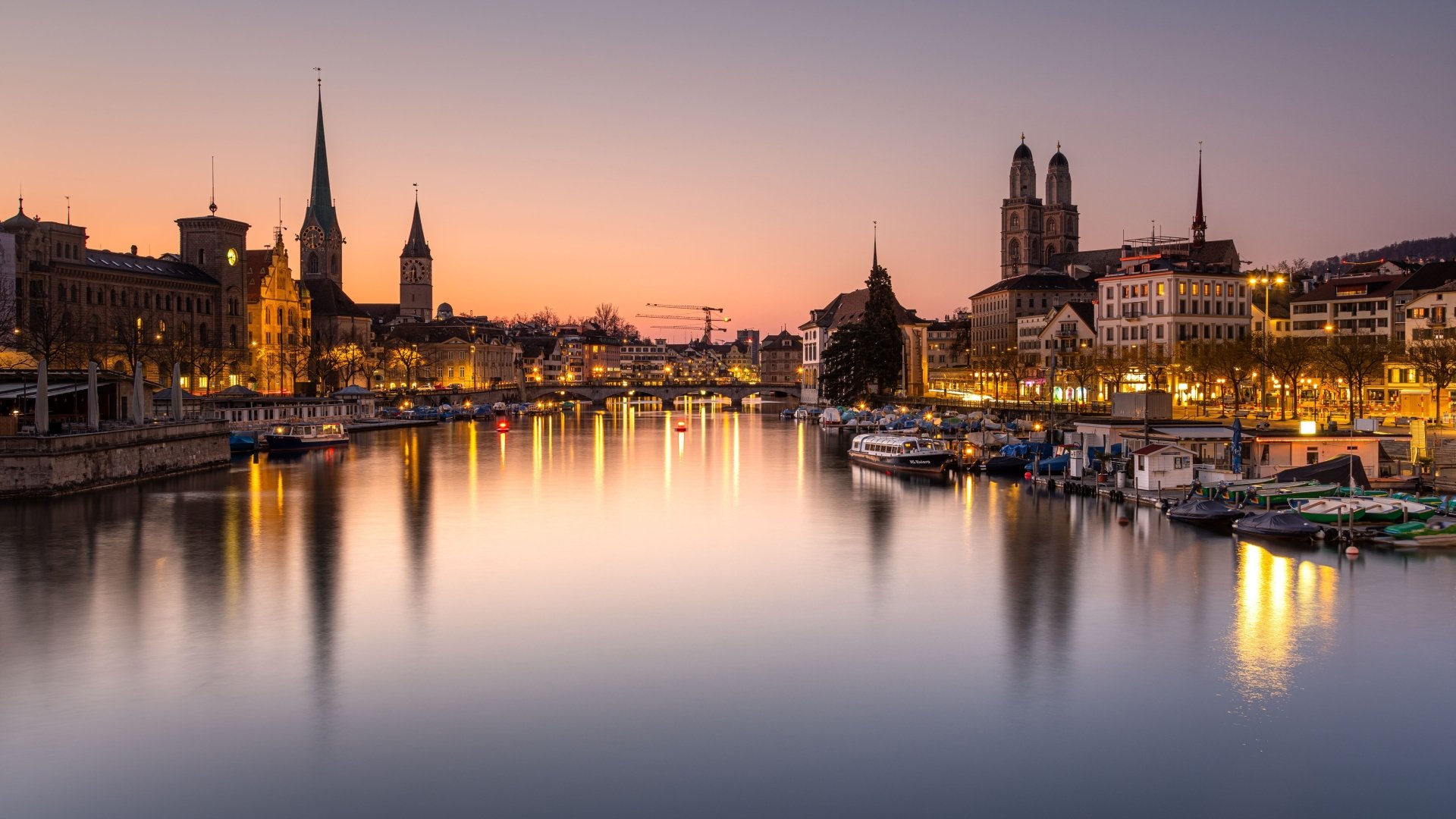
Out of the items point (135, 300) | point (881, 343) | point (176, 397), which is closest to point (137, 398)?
point (176, 397)

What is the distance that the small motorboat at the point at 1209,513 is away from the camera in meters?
37.6

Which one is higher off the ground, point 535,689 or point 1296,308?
point 1296,308

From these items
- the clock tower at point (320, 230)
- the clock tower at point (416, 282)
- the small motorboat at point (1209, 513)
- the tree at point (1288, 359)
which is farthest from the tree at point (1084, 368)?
the clock tower at point (416, 282)

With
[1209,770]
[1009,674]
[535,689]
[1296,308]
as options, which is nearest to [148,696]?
[535,689]

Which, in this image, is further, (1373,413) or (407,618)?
(1373,413)

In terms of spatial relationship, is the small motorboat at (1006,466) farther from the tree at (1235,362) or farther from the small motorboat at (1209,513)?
the tree at (1235,362)

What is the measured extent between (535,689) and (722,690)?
131 inches

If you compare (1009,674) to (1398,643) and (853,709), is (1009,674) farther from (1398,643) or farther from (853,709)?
(1398,643)

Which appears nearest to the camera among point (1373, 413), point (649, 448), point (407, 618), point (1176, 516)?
point (407, 618)

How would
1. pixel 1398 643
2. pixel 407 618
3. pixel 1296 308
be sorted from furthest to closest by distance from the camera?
pixel 1296 308 → pixel 407 618 → pixel 1398 643

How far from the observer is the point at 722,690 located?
67.6 feet

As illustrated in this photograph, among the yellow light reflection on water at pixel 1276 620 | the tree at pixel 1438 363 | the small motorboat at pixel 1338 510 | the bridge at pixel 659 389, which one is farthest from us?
the bridge at pixel 659 389

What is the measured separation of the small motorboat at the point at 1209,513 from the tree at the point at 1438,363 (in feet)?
94.3

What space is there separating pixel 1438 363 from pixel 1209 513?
32.7 m
